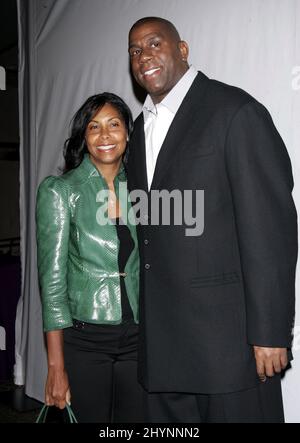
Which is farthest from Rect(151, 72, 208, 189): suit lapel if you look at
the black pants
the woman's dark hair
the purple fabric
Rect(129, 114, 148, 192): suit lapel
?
the purple fabric

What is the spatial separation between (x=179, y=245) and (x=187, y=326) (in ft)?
0.84

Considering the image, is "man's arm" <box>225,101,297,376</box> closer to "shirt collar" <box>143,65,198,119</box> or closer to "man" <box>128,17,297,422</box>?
"man" <box>128,17,297,422</box>

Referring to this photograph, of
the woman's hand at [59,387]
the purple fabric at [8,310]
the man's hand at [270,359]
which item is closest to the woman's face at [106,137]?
the woman's hand at [59,387]

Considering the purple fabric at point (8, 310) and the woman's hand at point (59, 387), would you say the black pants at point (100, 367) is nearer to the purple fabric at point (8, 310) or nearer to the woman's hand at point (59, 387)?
the woman's hand at point (59, 387)

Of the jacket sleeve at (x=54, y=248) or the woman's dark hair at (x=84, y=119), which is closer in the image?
the jacket sleeve at (x=54, y=248)

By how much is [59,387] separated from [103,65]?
187cm

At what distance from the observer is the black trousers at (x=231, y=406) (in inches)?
61.7

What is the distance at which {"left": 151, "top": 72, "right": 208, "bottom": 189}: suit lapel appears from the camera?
5.23 ft

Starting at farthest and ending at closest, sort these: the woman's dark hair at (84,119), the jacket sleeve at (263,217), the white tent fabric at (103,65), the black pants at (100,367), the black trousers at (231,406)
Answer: the white tent fabric at (103,65) → the woman's dark hair at (84,119) → the black pants at (100,367) → the black trousers at (231,406) → the jacket sleeve at (263,217)

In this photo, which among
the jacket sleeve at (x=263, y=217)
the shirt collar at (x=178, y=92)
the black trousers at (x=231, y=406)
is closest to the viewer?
the jacket sleeve at (x=263, y=217)

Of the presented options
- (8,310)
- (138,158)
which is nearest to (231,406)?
(138,158)

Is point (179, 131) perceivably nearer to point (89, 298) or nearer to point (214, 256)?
point (214, 256)

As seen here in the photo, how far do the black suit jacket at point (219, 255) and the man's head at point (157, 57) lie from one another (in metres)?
0.14

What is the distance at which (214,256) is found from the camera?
1540 mm
